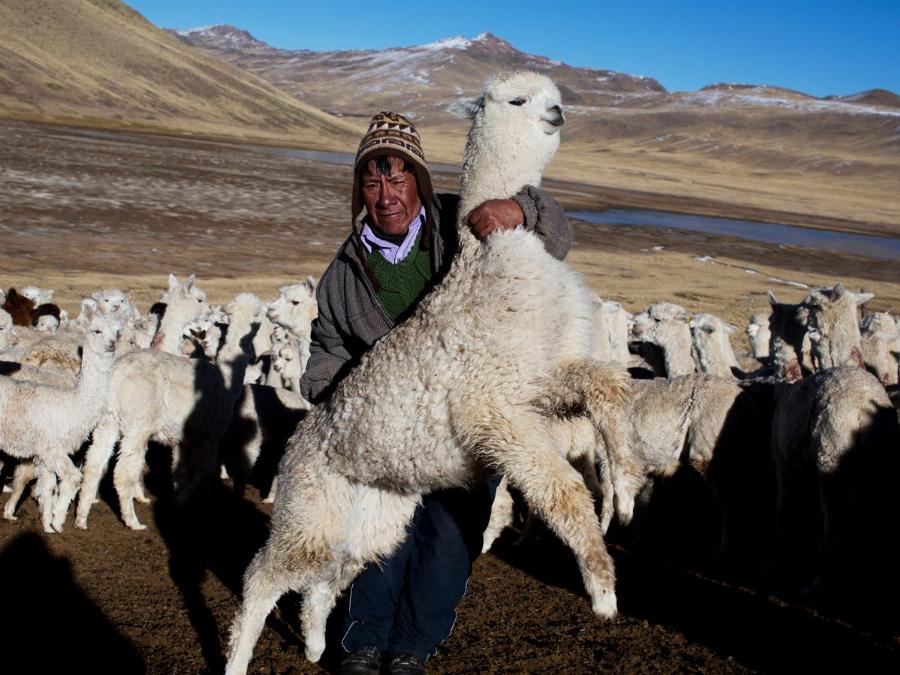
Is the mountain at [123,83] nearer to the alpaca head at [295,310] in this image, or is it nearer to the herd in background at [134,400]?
the herd in background at [134,400]

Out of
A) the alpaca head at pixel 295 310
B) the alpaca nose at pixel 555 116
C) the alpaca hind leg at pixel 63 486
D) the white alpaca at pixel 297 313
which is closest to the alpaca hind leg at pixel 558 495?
the alpaca nose at pixel 555 116

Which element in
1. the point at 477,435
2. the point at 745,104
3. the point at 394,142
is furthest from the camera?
the point at 745,104

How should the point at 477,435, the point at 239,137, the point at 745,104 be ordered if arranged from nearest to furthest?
the point at 477,435
the point at 239,137
the point at 745,104

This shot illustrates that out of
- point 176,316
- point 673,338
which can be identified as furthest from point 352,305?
point 176,316

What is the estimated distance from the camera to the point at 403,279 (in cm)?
367

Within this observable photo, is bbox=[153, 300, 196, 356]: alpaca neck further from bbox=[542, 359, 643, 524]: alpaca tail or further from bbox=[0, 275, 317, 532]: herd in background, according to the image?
bbox=[542, 359, 643, 524]: alpaca tail

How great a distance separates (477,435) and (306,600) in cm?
169

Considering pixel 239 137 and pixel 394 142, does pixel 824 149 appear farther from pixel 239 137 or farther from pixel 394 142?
pixel 394 142

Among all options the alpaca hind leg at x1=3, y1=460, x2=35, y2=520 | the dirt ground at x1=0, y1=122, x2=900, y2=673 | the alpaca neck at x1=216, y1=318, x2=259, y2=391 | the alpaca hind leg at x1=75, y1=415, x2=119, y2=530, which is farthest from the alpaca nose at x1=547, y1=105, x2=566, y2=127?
the alpaca hind leg at x1=3, y1=460, x2=35, y2=520

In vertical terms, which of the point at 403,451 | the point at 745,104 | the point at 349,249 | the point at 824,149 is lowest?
the point at 403,451

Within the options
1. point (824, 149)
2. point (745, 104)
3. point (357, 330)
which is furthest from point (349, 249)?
point (745, 104)

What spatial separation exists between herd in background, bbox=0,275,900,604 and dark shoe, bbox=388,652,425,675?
121cm

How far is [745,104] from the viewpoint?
501ft

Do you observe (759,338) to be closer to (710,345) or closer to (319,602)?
(710,345)
